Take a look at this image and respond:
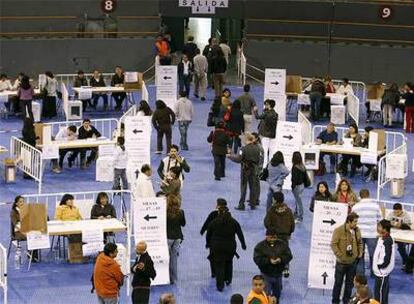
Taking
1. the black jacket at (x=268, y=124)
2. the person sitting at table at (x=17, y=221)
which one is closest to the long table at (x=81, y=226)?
the person sitting at table at (x=17, y=221)

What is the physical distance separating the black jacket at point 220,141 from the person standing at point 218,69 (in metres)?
8.86

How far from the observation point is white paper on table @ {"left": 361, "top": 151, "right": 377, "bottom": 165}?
23.5 m

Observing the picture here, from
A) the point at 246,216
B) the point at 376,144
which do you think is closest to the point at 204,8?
the point at 376,144

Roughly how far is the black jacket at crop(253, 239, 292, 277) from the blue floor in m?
1.16

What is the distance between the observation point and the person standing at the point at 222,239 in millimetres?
17062

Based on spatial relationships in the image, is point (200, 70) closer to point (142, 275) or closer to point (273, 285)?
point (273, 285)

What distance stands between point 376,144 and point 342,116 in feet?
19.8

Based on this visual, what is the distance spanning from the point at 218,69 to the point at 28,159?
411 inches

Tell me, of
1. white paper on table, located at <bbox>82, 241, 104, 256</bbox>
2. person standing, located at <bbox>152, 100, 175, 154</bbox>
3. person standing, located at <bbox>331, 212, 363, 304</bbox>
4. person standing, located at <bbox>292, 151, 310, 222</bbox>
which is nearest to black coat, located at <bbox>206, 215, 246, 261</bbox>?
person standing, located at <bbox>331, 212, 363, 304</bbox>

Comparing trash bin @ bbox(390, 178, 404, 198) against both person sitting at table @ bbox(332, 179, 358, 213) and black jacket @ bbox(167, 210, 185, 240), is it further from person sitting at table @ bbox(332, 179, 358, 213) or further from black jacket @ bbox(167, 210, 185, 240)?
black jacket @ bbox(167, 210, 185, 240)

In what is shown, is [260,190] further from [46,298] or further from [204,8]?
[204,8]

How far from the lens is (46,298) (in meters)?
17.0

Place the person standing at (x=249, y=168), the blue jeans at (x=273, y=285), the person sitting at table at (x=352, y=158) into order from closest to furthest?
the blue jeans at (x=273, y=285) → the person standing at (x=249, y=168) → the person sitting at table at (x=352, y=158)

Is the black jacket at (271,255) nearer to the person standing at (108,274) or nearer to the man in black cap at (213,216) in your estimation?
the man in black cap at (213,216)
